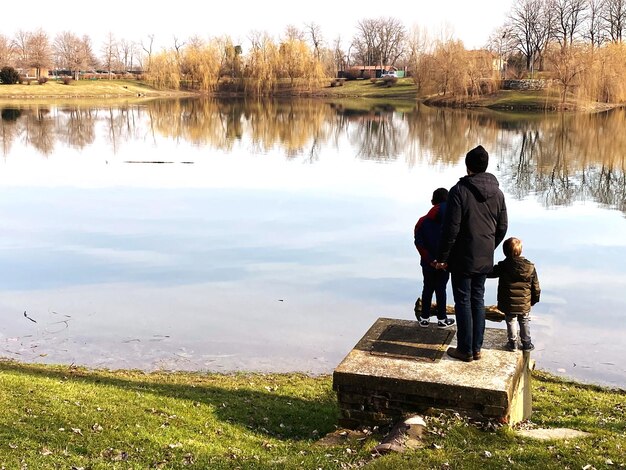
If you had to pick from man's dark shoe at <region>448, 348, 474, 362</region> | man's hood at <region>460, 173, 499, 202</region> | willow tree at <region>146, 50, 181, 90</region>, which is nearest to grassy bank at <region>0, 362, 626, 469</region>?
man's dark shoe at <region>448, 348, 474, 362</region>

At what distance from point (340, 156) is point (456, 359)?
30095mm

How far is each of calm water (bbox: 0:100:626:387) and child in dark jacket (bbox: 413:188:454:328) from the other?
3092 millimetres

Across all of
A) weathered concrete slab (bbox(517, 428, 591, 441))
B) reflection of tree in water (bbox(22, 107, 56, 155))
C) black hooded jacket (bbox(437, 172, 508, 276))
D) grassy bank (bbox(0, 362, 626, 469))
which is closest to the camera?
grassy bank (bbox(0, 362, 626, 469))

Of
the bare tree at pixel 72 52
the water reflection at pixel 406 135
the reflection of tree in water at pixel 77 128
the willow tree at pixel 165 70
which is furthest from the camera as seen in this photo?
the bare tree at pixel 72 52

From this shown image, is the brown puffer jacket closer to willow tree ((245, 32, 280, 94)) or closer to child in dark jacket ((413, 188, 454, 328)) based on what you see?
child in dark jacket ((413, 188, 454, 328))

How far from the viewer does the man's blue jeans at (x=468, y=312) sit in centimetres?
705

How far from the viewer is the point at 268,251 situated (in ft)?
57.3

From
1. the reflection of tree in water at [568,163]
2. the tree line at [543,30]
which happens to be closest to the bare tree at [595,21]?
the tree line at [543,30]

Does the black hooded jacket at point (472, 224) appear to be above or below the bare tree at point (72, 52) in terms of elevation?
below

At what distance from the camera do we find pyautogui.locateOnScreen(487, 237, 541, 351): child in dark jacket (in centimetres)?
738

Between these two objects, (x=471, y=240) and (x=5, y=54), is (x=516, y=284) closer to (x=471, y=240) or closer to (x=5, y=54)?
(x=471, y=240)

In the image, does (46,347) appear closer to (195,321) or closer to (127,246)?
(195,321)

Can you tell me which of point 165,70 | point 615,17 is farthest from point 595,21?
point 165,70

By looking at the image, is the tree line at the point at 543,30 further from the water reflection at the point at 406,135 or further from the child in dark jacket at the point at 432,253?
the child in dark jacket at the point at 432,253
